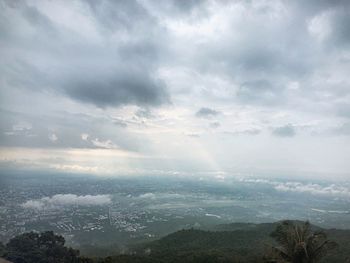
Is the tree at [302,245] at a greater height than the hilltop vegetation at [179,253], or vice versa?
the tree at [302,245]

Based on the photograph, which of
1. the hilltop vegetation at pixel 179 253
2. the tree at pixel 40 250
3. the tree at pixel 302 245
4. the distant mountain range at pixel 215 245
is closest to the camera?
the tree at pixel 302 245

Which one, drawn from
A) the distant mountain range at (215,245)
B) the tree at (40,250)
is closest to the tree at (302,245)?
the distant mountain range at (215,245)

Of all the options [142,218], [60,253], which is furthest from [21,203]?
[60,253]

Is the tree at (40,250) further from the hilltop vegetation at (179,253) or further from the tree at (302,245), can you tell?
the tree at (302,245)

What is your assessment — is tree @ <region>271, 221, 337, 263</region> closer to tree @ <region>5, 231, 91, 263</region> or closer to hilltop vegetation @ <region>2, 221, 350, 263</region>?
hilltop vegetation @ <region>2, 221, 350, 263</region>

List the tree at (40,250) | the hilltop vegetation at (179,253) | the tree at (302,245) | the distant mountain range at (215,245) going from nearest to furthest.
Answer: the tree at (302,245), the hilltop vegetation at (179,253), the tree at (40,250), the distant mountain range at (215,245)

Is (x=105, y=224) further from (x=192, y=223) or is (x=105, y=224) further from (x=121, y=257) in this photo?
(x=121, y=257)

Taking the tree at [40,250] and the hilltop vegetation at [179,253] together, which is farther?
the tree at [40,250]

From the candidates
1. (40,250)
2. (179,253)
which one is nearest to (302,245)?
(179,253)
